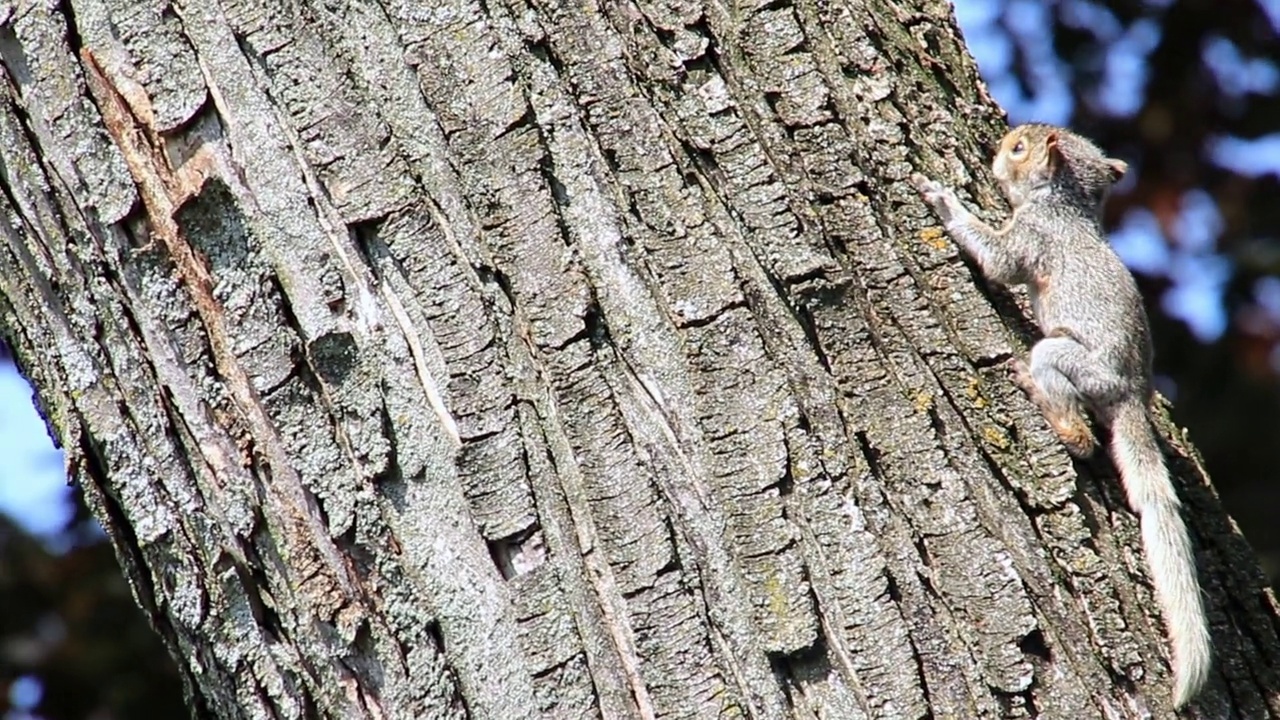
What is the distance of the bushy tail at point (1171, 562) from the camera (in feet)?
7.66

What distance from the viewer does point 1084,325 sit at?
4148mm

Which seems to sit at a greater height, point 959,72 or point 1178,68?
point 959,72

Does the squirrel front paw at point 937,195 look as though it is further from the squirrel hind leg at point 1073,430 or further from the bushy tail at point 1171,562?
the bushy tail at point 1171,562

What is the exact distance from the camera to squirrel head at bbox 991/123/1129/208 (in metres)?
4.64

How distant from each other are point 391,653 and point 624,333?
2.08 feet

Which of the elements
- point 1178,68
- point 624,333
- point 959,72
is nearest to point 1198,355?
point 1178,68

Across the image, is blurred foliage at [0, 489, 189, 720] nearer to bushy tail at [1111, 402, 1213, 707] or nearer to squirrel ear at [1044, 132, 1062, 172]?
squirrel ear at [1044, 132, 1062, 172]

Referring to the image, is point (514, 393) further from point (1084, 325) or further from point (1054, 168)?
point (1054, 168)

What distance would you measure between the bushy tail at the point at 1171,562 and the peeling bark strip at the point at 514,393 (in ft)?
0.11

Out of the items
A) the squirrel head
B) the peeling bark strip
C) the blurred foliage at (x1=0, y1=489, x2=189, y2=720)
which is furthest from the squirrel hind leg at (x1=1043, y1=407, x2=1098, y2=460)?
the blurred foliage at (x1=0, y1=489, x2=189, y2=720)

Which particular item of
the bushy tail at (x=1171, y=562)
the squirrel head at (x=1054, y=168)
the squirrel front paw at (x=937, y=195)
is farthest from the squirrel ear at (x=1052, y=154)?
the squirrel front paw at (x=937, y=195)

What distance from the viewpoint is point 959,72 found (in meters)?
3.12

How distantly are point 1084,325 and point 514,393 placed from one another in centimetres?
243

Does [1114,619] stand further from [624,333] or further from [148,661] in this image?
[148,661]
